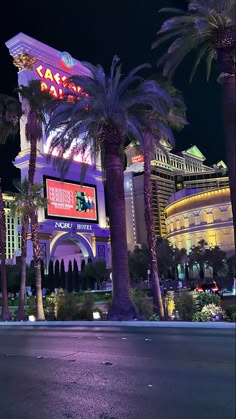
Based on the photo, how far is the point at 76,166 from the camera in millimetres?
96688

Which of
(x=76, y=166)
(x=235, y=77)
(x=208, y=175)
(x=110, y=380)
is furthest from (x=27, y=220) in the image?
(x=208, y=175)

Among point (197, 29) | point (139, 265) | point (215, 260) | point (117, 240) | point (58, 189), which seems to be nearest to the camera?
point (197, 29)

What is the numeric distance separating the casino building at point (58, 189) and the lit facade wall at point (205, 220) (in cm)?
3233

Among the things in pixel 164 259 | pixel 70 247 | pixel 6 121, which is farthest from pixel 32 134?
pixel 70 247

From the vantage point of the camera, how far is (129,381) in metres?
6.55

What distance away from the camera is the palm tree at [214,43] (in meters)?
11.6

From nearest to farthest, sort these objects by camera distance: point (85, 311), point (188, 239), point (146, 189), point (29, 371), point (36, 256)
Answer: point (29, 371) → point (85, 311) → point (146, 189) → point (36, 256) → point (188, 239)

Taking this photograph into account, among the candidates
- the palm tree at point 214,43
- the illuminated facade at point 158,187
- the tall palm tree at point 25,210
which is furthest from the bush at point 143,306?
the illuminated facade at point 158,187

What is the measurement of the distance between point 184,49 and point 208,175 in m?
169

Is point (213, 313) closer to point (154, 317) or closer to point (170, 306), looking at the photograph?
point (154, 317)

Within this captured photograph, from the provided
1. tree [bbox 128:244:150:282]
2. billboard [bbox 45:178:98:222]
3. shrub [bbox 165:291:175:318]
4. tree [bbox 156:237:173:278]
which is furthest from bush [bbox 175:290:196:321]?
billboard [bbox 45:178:98:222]

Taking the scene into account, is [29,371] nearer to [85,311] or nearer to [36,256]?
[85,311]

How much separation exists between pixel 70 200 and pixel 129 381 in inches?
3406

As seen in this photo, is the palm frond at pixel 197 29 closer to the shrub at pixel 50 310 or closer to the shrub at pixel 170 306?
the shrub at pixel 170 306
